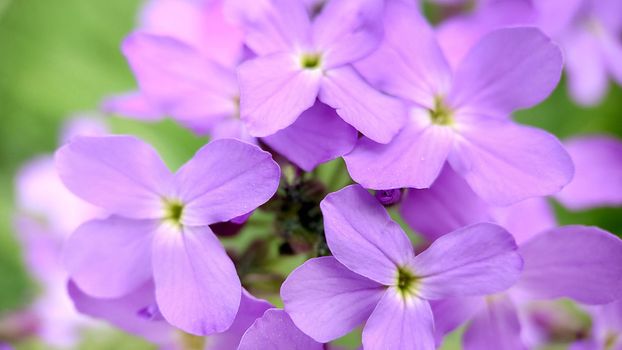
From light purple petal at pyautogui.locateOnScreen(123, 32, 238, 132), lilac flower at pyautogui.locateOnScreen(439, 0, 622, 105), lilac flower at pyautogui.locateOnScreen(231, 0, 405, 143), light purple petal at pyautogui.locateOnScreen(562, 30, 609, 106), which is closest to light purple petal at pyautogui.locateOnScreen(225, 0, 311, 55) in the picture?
lilac flower at pyautogui.locateOnScreen(231, 0, 405, 143)

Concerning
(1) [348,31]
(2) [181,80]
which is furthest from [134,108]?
(1) [348,31]

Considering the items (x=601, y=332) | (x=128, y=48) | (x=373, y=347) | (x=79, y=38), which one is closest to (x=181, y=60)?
(x=128, y=48)

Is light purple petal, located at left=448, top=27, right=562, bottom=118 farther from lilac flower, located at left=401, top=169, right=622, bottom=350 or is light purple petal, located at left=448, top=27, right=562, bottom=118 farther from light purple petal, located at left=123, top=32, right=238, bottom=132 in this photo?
light purple petal, located at left=123, top=32, right=238, bottom=132

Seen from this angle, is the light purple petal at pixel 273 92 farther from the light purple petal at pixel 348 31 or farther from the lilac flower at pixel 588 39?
the lilac flower at pixel 588 39

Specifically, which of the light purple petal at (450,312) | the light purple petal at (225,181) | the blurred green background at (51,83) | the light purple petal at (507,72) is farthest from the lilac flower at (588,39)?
the light purple petal at (225,181)

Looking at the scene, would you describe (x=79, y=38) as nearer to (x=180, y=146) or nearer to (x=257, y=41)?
(x=180, y=146)
